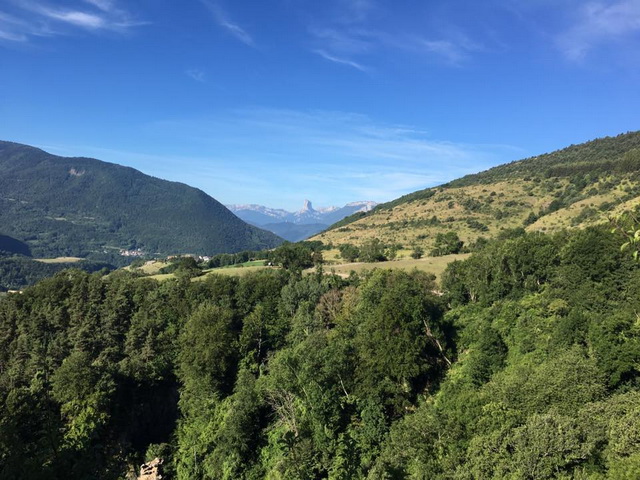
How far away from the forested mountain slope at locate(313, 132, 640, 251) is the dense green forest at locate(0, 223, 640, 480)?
184 ft

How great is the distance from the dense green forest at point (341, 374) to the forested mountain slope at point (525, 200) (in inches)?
2203

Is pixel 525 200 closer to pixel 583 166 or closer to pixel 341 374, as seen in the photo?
pixel 583 166

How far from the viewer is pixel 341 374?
37000 mm

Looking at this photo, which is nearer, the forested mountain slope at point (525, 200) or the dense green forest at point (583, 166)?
the forested mountain slope at point (525, 200)

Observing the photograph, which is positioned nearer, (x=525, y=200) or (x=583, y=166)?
(x=525, y=200)

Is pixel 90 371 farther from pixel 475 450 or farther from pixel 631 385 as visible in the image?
pixel 631 385

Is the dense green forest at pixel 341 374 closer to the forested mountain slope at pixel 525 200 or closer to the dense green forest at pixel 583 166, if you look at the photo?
the forested mountain slope at pixel 525 200

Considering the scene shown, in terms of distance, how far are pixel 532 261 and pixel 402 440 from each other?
117 feet

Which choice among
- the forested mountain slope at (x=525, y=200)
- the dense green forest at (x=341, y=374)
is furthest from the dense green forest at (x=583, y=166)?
the dense green forest at (x=341, y=374)

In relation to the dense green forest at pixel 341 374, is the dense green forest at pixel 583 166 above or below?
above

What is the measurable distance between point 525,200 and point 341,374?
12549 cm

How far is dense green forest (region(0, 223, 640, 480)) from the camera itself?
22562mm

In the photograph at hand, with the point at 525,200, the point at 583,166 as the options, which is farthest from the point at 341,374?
the point at 583,166

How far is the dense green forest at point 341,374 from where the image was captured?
74.0 feet
